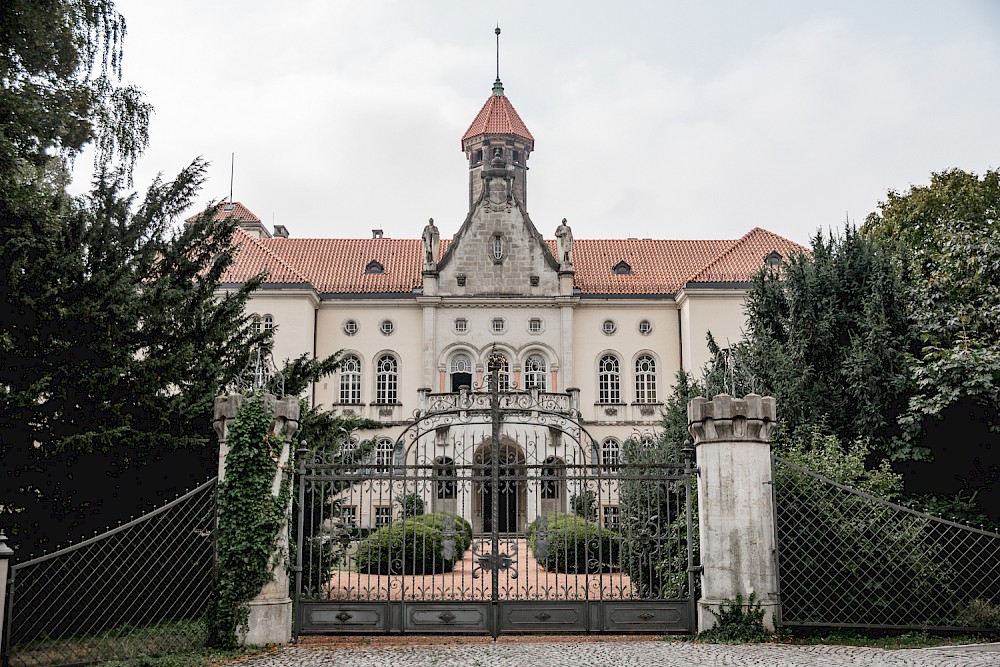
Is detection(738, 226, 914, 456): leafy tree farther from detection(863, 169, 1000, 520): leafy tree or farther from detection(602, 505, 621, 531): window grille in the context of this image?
detection(602, 505, 621, 531): window grille

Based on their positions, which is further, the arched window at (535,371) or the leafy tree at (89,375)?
the arched window at (535,371)

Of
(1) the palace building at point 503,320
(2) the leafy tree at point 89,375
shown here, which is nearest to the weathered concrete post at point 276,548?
(2) the leafy tree at point 89,375

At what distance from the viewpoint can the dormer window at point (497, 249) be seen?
38188 millimetres

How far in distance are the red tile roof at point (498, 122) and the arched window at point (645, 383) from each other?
18219 mm

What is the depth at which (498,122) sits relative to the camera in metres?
51.7

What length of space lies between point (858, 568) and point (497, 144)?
42031 millimetres

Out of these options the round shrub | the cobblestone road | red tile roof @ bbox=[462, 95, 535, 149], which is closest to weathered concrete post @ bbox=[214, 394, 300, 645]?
the cobblestone road

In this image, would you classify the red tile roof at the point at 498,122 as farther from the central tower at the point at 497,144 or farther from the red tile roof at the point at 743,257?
the red tile roof at the point at 743,257

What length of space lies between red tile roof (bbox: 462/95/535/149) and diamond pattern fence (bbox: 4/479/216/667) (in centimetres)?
4133

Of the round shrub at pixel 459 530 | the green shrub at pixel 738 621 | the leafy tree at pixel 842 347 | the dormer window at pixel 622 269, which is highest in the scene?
the dormer window at pixel 622 269

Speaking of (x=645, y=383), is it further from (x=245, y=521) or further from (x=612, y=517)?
(x=245, y=521)

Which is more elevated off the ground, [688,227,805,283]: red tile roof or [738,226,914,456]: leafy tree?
[688,227,805,283]: red tile roof

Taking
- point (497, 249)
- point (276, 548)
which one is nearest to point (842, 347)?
point (276, 548)

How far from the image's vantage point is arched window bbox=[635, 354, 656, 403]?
38.3 m
